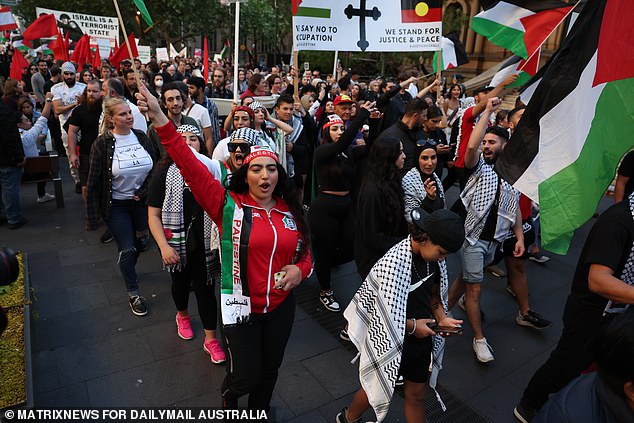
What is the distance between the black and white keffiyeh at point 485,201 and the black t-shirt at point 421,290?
4.54ft

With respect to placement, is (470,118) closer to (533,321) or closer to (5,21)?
(533,321)

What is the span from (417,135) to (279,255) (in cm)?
319

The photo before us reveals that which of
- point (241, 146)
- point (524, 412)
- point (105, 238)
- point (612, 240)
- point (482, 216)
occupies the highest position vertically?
point (241, 146)

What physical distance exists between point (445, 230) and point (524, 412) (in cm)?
174

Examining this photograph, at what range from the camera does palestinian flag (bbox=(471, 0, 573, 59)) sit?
3.47m

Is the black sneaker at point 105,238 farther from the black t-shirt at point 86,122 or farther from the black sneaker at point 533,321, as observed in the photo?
the black sneaker at point 533,321

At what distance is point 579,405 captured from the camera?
1.50 meters

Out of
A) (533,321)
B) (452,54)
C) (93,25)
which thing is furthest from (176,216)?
(93,25)

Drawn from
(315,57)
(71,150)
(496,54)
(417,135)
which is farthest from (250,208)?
(496,54)

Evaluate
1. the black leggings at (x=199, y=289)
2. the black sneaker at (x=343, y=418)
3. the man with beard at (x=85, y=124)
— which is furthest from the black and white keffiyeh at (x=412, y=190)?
the man with beard at (x=85, y=124)

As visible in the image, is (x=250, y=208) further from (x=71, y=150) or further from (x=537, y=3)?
(x=71, y=150)

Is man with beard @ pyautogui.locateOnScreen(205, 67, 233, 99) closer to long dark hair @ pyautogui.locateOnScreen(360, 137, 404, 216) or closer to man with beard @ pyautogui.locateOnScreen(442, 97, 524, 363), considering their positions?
long dark hair @ pyautogui.locateOnScreen(360, 137, 404, 216)

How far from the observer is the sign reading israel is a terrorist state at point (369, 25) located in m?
6.36

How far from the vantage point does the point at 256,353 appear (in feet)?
8.69
